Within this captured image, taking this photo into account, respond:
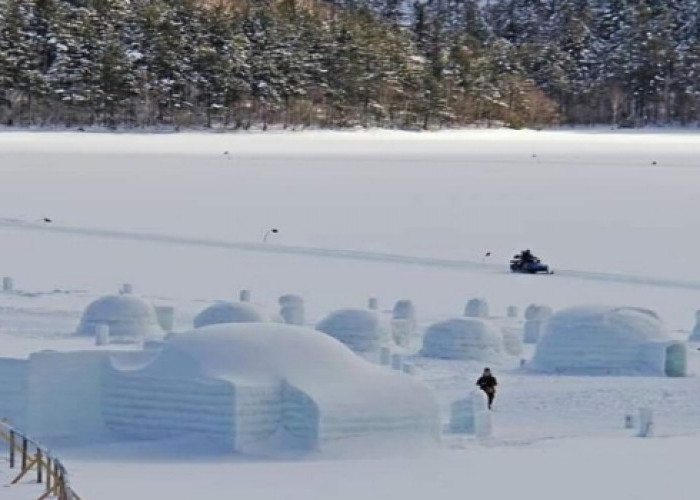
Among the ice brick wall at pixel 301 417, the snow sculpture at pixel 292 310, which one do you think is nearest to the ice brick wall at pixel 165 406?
the ice brick wall at pixel 301 417

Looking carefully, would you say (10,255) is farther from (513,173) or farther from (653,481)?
(513,173)

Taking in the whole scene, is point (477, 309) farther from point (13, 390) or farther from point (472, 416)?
point (13, 390)

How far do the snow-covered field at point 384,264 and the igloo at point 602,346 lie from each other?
73 cm

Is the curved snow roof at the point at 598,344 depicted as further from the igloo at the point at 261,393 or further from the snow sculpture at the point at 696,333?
the igloo at the point at 261,393

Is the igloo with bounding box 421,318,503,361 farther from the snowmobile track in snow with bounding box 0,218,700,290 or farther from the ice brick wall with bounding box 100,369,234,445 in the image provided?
the snowmobile track in snow with bounding box 0,218,700,290

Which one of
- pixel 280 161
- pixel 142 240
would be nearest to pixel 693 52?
pixel 280 161

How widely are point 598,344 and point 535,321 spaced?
3029 mm

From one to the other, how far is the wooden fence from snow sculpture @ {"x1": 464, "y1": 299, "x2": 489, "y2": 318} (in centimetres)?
1391

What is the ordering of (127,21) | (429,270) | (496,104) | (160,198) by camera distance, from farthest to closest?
(496,104), (127,21), (160,198), (429,270)

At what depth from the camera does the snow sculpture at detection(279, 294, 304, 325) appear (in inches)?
1216

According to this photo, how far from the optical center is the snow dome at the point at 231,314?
93.7 ft

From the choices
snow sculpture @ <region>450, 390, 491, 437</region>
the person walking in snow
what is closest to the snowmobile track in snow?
the person walking in snow

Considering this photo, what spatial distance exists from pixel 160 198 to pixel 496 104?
8892 cm

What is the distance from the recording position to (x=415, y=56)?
15275cm
